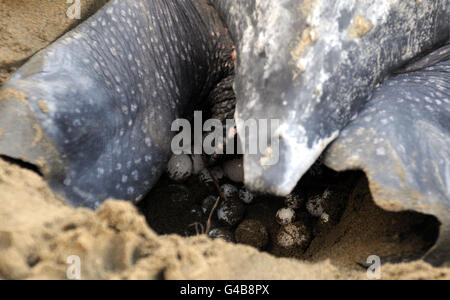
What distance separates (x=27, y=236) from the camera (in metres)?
0.75

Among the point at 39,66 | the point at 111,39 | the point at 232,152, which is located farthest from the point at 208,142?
the point at 39,66

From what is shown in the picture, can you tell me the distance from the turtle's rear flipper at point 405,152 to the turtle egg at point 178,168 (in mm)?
585

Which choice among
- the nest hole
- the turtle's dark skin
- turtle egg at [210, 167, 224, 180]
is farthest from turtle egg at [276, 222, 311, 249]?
the turtle's dark skin

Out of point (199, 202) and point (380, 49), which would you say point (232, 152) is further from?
point (380, 49)

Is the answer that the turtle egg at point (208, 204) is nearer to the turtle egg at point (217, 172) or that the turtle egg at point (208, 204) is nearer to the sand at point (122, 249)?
the turtle egg at point (217, 172)

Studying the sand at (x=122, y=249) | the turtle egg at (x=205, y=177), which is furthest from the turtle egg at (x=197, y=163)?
the sand at (x=122, y=249)

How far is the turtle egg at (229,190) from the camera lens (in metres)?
1.46

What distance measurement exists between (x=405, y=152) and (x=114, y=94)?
32.1 inches

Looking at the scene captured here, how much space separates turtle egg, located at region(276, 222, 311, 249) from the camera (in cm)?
131

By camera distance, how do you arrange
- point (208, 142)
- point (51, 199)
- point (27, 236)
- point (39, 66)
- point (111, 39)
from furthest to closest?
point (208, 142) < point (111, 39) < point (39, 66) < point (51, 199) < point (27, 236)

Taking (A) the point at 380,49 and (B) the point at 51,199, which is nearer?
(B) the point at 51,199

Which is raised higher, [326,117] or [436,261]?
[326,117]

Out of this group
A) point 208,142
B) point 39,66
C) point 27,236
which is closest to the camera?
point 27,236
